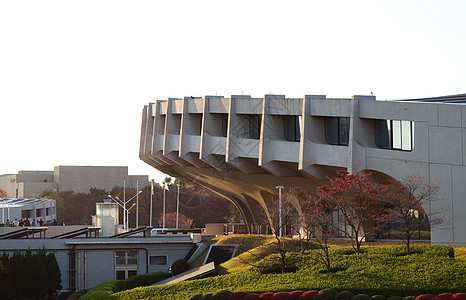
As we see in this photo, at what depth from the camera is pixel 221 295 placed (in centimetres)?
2277

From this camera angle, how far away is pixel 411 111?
34.3 meters

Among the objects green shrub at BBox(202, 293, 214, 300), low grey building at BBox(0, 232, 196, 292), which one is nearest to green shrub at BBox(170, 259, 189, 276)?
low grey building at BBox(0, 232, 196, 292)

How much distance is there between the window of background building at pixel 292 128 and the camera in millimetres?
43188

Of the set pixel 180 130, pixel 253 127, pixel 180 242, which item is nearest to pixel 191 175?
pixel 180 130

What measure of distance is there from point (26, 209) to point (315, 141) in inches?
2754

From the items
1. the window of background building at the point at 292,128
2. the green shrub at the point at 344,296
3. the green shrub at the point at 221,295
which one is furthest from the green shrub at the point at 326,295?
the window of background building at the point at 292,128

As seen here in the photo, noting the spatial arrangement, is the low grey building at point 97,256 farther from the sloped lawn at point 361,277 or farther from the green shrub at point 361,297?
the green shrub at point 361,297

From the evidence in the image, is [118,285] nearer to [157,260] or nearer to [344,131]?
[157,260]

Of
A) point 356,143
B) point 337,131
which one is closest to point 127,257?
point 337,131

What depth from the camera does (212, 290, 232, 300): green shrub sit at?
74.4 ft

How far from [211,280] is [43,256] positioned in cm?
1384

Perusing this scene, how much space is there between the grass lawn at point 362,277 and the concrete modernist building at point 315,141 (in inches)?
287

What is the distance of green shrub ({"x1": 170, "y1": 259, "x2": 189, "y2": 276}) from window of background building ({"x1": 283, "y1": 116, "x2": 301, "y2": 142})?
11.4 m

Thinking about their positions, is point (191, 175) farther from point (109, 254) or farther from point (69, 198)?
point (69, 198)
